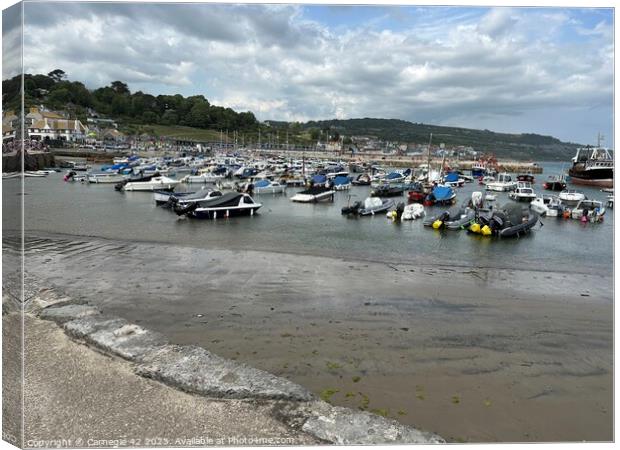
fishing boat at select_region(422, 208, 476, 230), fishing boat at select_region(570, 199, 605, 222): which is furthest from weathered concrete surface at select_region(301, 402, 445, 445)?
fishing boat at select_region(570, 199, 605, 222)

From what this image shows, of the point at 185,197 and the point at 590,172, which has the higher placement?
the point at 590,172

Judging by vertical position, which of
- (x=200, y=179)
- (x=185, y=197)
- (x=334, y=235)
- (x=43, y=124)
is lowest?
(x=334, y=235)

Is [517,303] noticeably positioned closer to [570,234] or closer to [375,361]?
[375,361]

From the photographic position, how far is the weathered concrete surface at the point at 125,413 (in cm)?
342

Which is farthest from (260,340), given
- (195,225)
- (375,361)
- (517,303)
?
(195,225)

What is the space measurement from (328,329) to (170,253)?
8.24 metres

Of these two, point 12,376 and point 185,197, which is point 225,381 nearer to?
point 12,376

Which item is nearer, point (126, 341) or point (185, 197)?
point (126, 341)

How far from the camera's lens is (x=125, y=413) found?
3.69 metres

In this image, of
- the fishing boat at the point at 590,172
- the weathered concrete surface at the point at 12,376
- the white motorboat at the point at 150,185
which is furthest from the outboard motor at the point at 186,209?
the fishing boat at the point at 590,172

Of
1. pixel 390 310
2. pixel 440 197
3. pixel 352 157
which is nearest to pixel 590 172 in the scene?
pixel 440 197

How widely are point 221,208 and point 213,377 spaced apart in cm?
2036

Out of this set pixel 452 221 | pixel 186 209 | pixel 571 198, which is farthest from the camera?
Result: pixel 571 198

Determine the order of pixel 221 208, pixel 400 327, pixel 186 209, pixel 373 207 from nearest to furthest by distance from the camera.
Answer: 1. pixel 400 327
2. pixel 186 209
3. pixel 221 208
4. pixel 373 207
